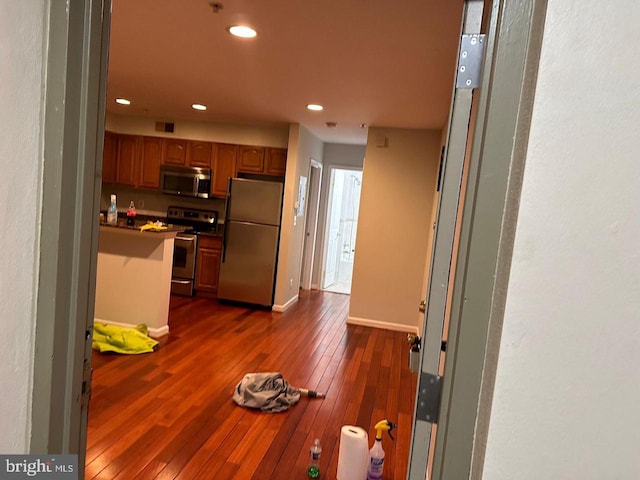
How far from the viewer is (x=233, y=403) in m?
2.91

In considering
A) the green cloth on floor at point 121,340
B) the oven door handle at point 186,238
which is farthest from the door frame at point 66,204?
the oven door handle at point 186,238

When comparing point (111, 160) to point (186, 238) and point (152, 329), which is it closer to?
point (186, 238)

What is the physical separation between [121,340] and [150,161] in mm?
3018

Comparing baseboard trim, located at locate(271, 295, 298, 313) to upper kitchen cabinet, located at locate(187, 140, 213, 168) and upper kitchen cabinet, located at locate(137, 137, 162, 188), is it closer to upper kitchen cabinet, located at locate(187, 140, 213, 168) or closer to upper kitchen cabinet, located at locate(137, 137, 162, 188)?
upper kitchen cabinet, located at locate(187, 140, 213, 168)

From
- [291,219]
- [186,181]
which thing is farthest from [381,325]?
[186,181]

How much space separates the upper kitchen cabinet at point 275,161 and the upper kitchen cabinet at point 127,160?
1841mm

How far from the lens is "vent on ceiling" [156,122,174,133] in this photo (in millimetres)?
5773

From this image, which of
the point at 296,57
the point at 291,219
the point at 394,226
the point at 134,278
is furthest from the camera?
the point at 291,219

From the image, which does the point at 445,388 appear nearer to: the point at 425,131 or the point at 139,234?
the point at 139,234

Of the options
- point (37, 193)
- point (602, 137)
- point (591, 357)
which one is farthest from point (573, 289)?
point (37, 193)

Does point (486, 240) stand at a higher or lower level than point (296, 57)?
lower

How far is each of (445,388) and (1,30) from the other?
1.09 m

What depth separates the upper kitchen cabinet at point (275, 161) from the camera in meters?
5.54

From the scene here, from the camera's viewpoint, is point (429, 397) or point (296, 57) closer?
point (429, 397)
